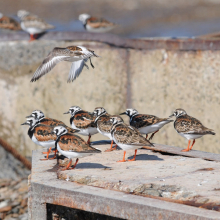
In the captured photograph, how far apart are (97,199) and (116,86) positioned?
6936 millimetres

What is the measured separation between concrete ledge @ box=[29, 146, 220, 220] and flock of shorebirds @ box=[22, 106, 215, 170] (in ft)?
1.15

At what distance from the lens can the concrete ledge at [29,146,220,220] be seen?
432 cm

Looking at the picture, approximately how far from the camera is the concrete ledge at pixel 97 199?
14.2 ft

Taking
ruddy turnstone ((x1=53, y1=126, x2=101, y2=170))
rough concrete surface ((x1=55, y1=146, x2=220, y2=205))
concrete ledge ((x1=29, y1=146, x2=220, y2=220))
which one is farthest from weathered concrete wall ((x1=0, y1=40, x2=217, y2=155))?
ruddy turnstone ((x1=53, y1=126, x2=101, y2=170))

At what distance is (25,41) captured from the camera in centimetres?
1151

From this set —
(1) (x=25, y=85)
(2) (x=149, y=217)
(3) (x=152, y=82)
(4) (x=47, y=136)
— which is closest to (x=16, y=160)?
(1) (x=25, y=85)

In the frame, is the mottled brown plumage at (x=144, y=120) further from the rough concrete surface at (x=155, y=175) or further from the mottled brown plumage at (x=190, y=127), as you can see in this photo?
the rough concrete surface at (x=155, y=175)

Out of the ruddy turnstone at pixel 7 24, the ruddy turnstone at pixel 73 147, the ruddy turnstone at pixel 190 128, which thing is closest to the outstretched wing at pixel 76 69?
the ruddy turnstone at pixel 73 147

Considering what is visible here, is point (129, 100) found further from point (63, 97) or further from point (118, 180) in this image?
point (118, 180)

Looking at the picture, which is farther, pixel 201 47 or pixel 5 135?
pixel 5 135

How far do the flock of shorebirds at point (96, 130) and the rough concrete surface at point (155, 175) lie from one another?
29cm

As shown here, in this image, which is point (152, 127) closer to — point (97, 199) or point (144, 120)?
point (144, 120)

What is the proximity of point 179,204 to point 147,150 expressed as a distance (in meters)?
3.05

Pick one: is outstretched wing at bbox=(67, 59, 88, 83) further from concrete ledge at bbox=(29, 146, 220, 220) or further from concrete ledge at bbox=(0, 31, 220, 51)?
concrete ledge at bbox=(0, 31, 220, 51)
